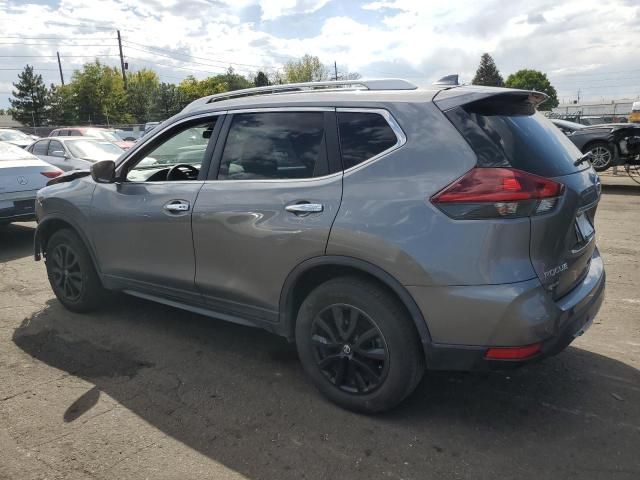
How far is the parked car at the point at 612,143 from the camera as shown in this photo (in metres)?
11.8

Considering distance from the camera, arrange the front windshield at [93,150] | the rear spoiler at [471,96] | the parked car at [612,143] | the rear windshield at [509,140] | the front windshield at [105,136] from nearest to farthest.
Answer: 1. the rear windshield at [509,140]
2. the rear spoiler at [471,96]
3. the front windshield at [93,150]
4. the parked car at [612,143]
5. the front windshield at [105,136]

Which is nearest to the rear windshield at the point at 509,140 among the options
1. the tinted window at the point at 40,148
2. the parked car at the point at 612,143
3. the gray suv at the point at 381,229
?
the gray suv at the point at 381,229

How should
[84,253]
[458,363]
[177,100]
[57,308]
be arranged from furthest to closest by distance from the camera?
[177,100], [57,308], [84,253], [458,363]

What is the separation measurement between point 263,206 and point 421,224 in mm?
1008

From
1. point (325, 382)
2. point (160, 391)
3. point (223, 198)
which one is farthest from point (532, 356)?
point (160, 391)

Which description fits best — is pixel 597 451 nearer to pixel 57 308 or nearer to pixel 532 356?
pixel 532 356

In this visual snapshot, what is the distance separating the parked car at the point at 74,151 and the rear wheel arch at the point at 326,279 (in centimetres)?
933

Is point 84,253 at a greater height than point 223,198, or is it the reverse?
point 223,198

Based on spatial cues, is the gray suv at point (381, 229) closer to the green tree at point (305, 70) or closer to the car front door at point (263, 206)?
the car front door at point (263, 206)

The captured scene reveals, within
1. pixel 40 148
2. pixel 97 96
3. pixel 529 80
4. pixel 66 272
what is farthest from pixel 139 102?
pixel 529 80

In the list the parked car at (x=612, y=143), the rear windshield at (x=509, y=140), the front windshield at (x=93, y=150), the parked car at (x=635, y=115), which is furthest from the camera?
the parked car at (x=635, y=115)

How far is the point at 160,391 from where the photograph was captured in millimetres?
3402

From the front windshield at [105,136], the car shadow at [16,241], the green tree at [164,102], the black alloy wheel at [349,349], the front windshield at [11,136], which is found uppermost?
the green tree at [164,102]

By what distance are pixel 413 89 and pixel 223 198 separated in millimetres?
1332
